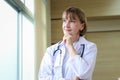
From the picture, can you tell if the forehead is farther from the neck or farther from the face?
the neck

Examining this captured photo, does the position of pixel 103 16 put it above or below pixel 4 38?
above

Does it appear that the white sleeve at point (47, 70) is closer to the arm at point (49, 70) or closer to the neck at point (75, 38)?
the arm at point (49, 70)

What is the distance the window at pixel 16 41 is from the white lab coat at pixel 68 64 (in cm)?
54

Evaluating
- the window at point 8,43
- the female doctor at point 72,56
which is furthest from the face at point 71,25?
the window at point 8,43

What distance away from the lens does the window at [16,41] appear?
223 cm

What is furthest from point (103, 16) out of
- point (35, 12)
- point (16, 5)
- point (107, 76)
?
point (16, 5)

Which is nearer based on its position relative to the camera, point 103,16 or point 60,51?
point 60,51

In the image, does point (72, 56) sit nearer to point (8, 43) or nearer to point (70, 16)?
point (70, 16)

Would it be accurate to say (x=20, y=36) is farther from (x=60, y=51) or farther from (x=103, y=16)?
(x=103, y=16)

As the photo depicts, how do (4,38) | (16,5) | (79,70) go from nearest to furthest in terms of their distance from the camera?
(79,70)
(4,38)
(16,5)

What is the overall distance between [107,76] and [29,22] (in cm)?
139

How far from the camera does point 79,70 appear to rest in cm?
162

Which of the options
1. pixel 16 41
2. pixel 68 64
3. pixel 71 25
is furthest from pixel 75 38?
pixel 16 41

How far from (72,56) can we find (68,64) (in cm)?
7
